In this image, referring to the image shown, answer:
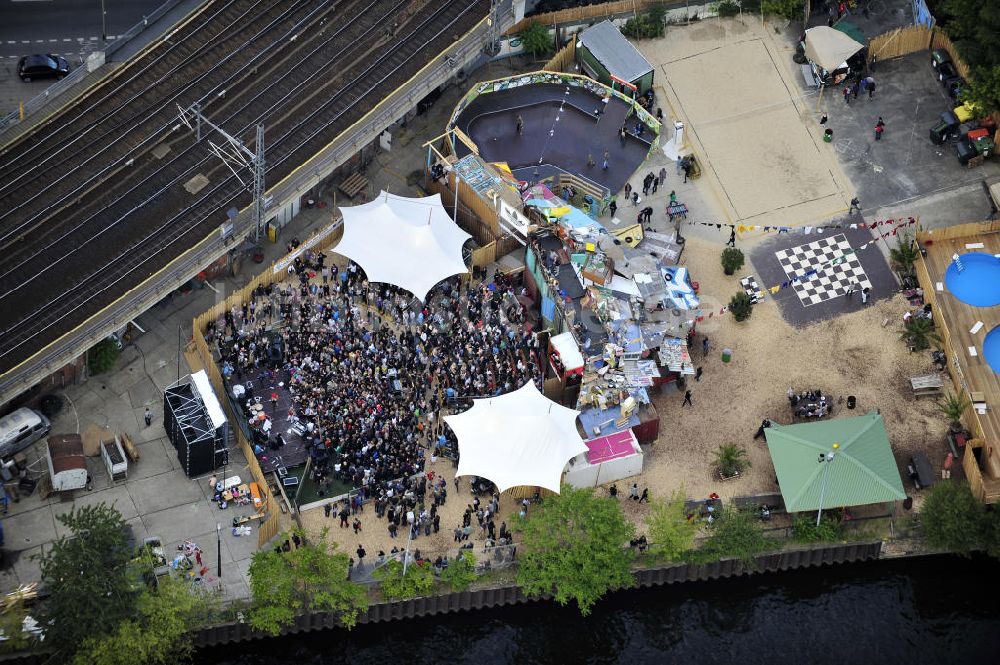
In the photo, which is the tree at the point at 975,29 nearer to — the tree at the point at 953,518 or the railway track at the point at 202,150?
the tree at the point at 953,518

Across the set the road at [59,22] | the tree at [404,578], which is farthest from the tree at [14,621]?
the road at [59,22]

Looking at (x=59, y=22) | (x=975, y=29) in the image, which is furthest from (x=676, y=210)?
(x=59, y=22)

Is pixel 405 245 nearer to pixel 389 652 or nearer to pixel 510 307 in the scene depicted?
pixel 510 307

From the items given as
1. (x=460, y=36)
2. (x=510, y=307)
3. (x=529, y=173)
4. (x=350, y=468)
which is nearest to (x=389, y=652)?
(x=350, y=468)

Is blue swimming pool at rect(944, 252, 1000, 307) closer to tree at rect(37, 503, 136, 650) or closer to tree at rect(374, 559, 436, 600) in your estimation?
tree at rect(374, 559, 436, 600)

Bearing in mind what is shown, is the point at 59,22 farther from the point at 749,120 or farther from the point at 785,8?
the point at 785,8

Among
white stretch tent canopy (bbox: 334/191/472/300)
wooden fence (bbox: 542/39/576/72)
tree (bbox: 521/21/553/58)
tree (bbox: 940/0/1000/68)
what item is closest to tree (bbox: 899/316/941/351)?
tree (bbox: 940/0/1000/68)
